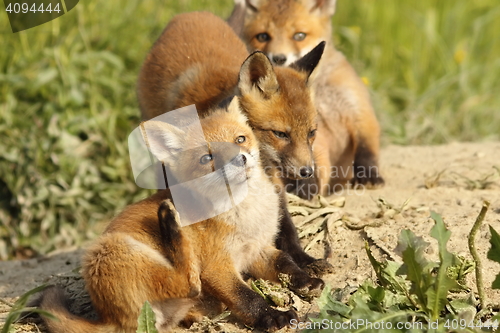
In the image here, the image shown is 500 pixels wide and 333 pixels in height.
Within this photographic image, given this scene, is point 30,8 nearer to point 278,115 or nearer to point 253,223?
point 278,115

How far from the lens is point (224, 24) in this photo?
18.1 feet

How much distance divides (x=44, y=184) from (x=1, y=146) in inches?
26.5

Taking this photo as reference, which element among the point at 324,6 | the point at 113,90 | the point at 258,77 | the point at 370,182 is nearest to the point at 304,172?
the point at 258,77

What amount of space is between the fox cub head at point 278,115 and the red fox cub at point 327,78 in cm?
138

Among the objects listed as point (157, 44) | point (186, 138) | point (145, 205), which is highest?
point (157, 44)

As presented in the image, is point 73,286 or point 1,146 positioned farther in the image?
point 1,146

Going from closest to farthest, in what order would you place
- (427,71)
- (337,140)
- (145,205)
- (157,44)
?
(145,205) → (157,44) → (337,140) → (427,71)

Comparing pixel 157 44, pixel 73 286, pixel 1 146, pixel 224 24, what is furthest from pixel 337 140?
pixel 1 146

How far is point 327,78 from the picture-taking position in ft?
20.6

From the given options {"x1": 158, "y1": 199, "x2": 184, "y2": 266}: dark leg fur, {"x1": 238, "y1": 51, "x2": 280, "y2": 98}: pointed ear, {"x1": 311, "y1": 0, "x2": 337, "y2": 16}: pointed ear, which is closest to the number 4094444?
{"x1": 311, "y1": 0, "x2": 337, "y2": 16}: pointed ear

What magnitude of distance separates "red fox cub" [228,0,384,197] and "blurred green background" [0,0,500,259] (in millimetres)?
1403

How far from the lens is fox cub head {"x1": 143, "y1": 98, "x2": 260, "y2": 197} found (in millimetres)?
3611

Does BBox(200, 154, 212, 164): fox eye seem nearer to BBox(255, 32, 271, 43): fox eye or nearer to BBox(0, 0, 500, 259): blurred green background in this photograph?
BBox(255, 32, 271, 43): fox eye

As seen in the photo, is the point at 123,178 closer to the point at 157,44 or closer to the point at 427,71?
the point at 157,44
